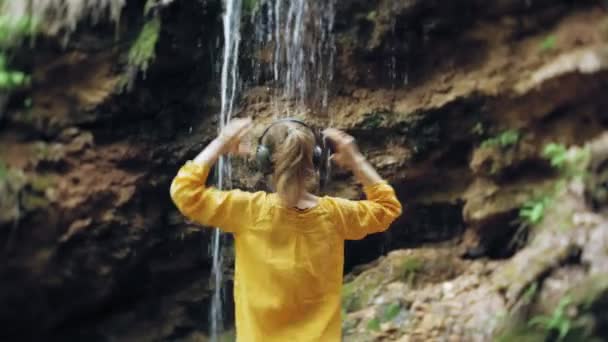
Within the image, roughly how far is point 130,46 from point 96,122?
766 millimetres

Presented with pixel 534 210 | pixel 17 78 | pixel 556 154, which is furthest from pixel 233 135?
pixel 17 78

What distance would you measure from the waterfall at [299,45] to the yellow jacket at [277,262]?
385 centimetres

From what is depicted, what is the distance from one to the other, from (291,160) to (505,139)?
12.1ft

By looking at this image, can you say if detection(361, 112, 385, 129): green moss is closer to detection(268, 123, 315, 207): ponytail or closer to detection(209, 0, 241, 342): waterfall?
detection(209, 0, 241, 342): waterfall

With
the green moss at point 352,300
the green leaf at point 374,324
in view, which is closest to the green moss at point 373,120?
the green moss at point 352,300

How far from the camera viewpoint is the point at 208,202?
2.42 m

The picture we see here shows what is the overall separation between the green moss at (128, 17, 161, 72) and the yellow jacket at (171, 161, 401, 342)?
382 centimetres

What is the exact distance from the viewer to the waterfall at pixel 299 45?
628 centimetres

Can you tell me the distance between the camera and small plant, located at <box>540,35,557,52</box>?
5449 mm

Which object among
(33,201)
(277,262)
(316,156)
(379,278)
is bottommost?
(379,278)

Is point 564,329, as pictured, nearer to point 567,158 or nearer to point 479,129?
point 567,158

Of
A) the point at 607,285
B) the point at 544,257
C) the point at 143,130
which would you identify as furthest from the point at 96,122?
the point at 607,285

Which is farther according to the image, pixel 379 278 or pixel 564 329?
pixel 379 278

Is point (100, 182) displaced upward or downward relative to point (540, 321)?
upward
